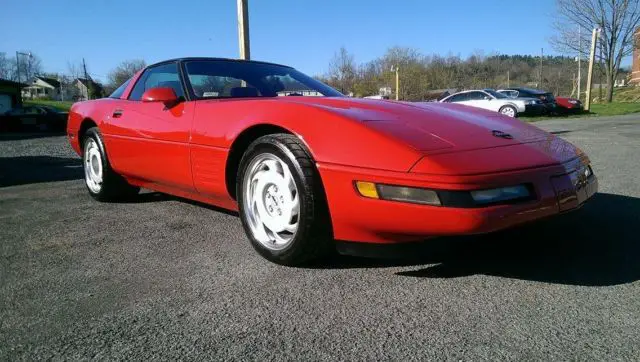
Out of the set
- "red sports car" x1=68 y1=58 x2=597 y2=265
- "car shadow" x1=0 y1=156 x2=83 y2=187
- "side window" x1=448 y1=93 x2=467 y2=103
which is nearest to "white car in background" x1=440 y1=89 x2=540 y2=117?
"side window" x1=448 y1=93 x2=467 y2=103

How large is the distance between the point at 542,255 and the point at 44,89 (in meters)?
102

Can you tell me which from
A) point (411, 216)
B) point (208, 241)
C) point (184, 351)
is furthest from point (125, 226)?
point (411, 216)

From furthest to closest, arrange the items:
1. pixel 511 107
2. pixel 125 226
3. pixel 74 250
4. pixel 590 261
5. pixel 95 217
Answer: pixel 511 107 < pixel 95 217 < pixel 125 226 < pixel 74 250 < pixel 590 261

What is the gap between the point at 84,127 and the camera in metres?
4.55

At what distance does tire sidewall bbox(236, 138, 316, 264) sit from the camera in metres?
2.27

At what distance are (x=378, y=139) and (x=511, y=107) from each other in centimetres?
1713

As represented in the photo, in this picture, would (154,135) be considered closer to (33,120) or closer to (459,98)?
(459,98)

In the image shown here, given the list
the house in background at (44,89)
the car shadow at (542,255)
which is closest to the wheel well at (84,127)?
the car shadow at (542,255)

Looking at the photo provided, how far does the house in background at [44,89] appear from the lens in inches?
3388

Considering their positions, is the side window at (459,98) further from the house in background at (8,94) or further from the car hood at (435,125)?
the house in background at (8,94)

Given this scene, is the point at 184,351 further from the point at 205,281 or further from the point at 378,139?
the point at 378,139

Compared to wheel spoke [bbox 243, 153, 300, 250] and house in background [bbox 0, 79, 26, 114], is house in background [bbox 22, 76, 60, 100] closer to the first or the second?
house in background [bbox 0, 79, 26, 114]

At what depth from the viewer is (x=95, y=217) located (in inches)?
146

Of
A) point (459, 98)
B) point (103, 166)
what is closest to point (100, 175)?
point (103, 166)
